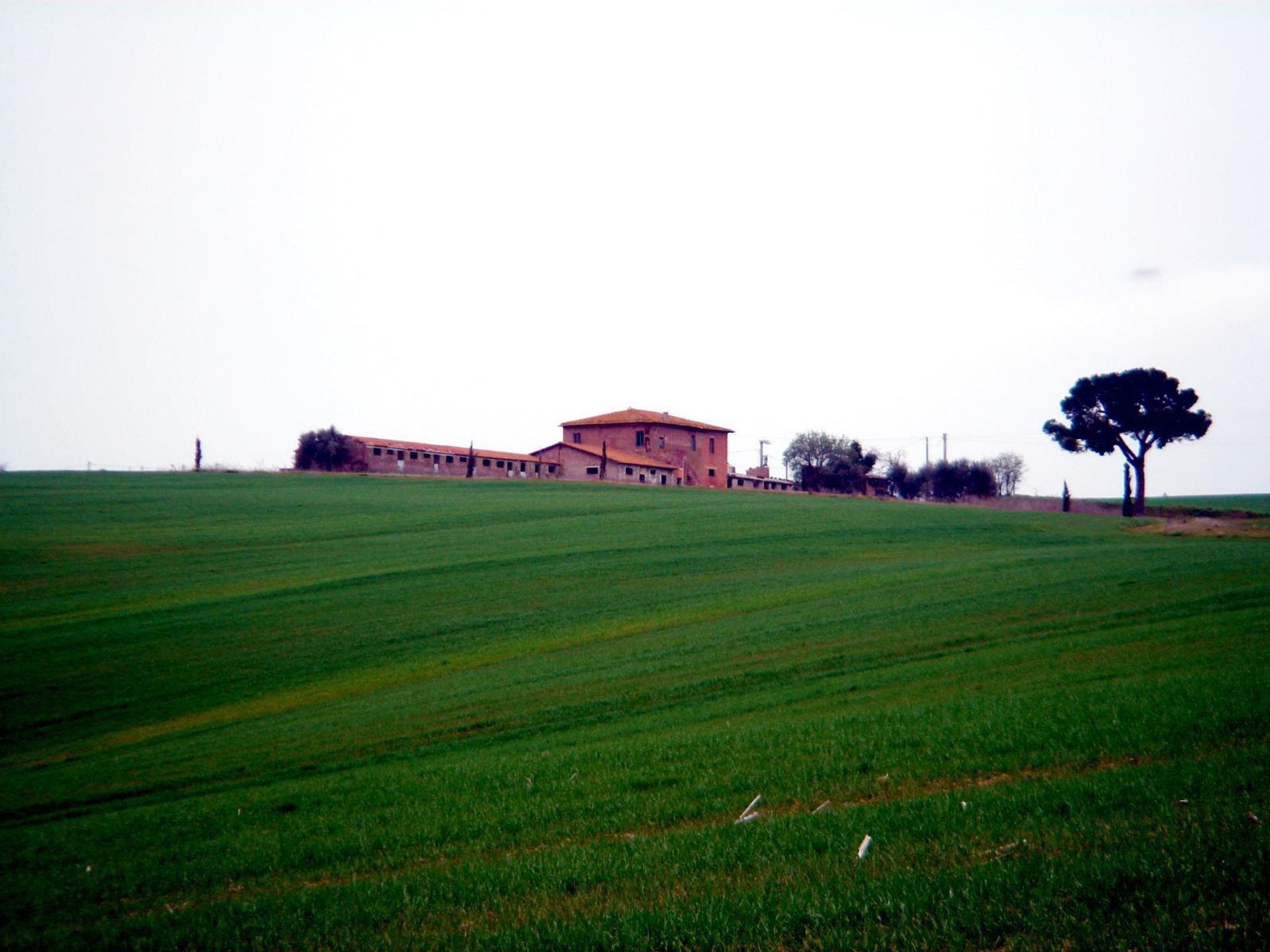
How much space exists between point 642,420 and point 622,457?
662cm

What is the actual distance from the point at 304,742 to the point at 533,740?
16.2 ft

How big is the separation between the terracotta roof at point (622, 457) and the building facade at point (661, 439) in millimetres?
239

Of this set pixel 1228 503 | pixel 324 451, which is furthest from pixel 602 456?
pixel 1228 503

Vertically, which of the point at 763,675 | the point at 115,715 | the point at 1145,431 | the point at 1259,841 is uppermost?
the point at 1145,431

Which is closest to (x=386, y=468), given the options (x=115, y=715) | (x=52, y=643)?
(x=52, y=643)

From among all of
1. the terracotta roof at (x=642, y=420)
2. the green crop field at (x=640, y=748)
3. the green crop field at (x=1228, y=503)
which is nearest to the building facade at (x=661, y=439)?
the terracotta roof at (x=642, y=420)

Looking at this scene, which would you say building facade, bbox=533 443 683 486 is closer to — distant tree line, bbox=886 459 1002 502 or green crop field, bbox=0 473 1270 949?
distant tree line, bbox=886 459 1002 502

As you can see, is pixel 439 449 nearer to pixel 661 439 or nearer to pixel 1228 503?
pixel 661 439

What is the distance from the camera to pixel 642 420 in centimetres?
10025

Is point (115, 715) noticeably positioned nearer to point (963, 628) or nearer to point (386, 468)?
point (963, 628)

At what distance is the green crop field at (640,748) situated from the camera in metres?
7.54

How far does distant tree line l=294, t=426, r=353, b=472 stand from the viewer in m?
91.8

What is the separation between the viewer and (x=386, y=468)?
9175cm

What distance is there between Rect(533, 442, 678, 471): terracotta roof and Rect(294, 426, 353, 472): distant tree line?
64.5 ft
